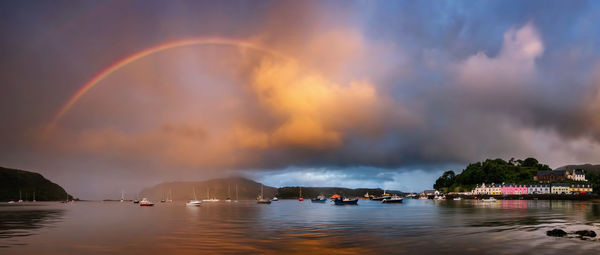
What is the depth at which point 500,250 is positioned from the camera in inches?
1544

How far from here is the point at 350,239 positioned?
49156 millimetres

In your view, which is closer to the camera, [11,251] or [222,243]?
[11,251]

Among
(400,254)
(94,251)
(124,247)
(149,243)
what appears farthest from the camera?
(149,243)

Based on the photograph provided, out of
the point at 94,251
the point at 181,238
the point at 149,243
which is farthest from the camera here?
the point at 181,238

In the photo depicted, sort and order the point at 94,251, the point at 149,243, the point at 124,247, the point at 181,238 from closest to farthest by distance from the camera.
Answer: the point at 94,251, the point at 124,247, the point at 149,243, the point at 181,238

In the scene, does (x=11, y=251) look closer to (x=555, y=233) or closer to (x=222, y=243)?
(x=222, y=243)

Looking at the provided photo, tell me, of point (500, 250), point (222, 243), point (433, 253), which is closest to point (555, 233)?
point (500, 250)

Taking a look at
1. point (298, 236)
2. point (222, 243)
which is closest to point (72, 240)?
point (222, 243)

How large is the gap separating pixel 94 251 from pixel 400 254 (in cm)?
2865

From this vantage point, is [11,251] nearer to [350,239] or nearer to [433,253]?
[350,239]

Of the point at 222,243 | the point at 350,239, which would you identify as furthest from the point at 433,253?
the point at 222,243

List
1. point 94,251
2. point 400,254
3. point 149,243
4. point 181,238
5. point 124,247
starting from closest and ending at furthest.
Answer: point 400,254
point 94,251
point 124,247
point 149,243
point 181,238

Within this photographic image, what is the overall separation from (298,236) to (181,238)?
14.2 metres

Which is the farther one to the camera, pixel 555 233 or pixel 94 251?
pixel 555 233
